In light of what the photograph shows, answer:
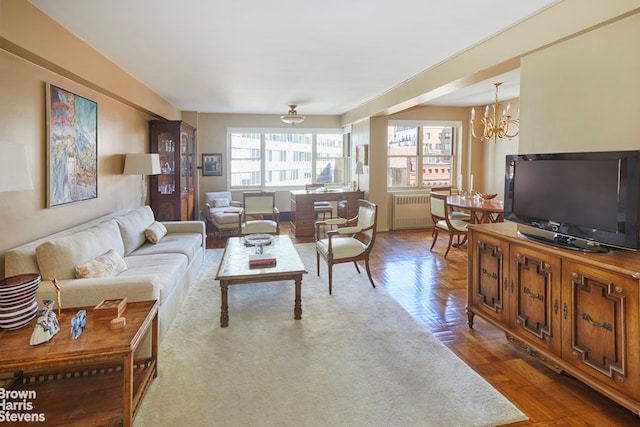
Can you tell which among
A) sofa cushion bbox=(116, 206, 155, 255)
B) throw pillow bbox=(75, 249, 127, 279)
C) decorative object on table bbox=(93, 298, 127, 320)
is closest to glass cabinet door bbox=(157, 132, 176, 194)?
sofa cushion bbox=(116, 206, 155, 255)

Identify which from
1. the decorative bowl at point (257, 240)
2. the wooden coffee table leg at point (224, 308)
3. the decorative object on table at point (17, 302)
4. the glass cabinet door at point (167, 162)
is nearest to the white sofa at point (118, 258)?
the decorative object on table at point (17, 302)

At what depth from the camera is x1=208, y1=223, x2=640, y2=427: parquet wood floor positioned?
200 cm

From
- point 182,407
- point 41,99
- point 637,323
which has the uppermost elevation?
point 41,99

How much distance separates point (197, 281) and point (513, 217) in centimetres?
334

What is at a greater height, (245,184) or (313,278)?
(245,184)

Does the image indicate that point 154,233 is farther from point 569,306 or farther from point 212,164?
point 569,306

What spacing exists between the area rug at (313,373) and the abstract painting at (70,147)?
155cm

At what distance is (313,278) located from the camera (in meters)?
4.28

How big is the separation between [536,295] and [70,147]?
13.3ft

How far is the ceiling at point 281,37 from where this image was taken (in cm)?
261

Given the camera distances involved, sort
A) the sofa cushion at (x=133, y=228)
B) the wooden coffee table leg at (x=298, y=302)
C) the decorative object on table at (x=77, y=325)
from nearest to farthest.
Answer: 1. the decorative object on table at (x=77, y=325)
2. the wooden coffee table leg at (x=298, y=302)
3. the sofa cushion at (x=133, y=228)

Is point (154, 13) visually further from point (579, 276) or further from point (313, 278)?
point (579, 276)

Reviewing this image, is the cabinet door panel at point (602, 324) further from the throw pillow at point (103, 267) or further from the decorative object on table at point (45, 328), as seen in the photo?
the throw pillow at point (103, 267)

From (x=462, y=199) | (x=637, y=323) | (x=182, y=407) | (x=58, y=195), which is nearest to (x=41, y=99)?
(x=58, y=195)
